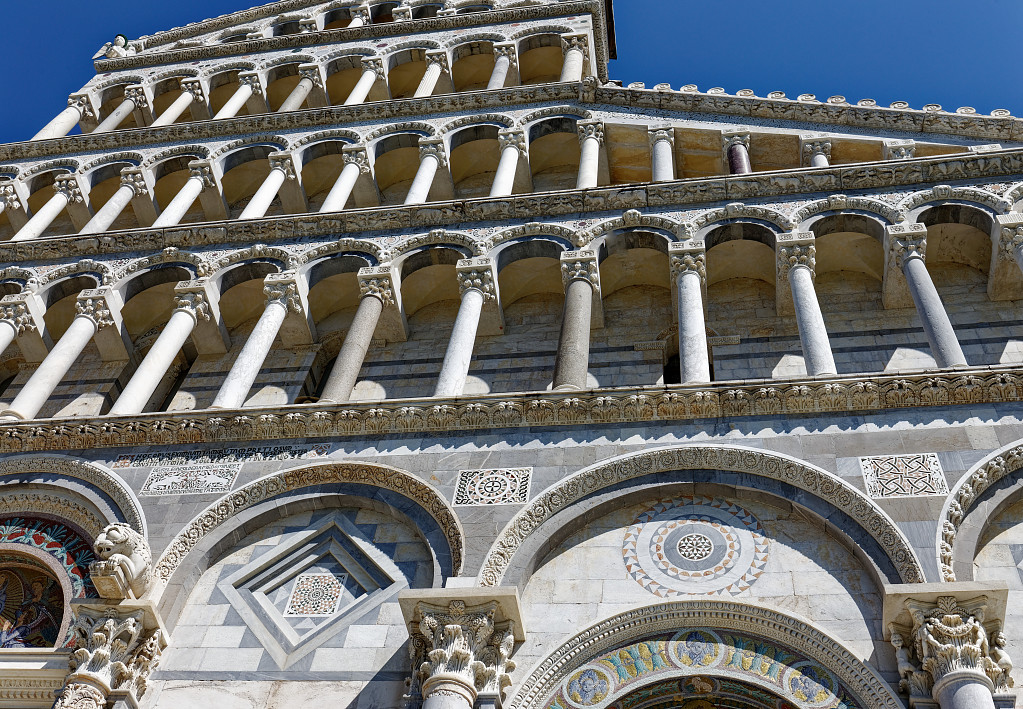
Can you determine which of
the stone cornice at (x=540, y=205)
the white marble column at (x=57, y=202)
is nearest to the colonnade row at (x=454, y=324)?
the stone cornice at (x=540, y=205)

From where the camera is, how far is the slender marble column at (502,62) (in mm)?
19500

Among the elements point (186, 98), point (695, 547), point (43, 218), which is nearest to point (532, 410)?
point (695, 547)

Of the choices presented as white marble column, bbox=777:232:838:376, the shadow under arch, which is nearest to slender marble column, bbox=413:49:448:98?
white marble column, bbox=777:232:838:376

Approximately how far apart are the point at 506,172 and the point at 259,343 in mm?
5142

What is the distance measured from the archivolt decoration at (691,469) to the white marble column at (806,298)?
5.12ft

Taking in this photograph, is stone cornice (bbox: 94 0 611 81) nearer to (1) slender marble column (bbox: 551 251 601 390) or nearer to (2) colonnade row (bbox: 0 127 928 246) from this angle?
(2) colonnade row (bbox: 0 127 928 246)

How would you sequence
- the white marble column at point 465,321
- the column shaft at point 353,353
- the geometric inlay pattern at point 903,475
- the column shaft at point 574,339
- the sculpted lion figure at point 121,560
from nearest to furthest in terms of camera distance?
1. the geometric inlay pattern at point 903,475
2. the sculpted lion figure at point 121,560
3. the column shaft at point 574,339
4. the white marble column at point 465,321
5. the column shaft at point 353,353

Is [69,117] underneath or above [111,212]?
above

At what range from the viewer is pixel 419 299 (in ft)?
47.8

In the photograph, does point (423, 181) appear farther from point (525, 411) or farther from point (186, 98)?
point (186, 98)

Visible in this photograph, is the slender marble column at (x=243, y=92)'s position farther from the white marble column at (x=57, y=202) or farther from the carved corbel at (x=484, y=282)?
the carved corbel at (x=484, y=282)

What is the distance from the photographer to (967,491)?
880 cm

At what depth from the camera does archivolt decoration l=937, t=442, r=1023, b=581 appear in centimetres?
830

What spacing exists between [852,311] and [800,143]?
10.9ft
